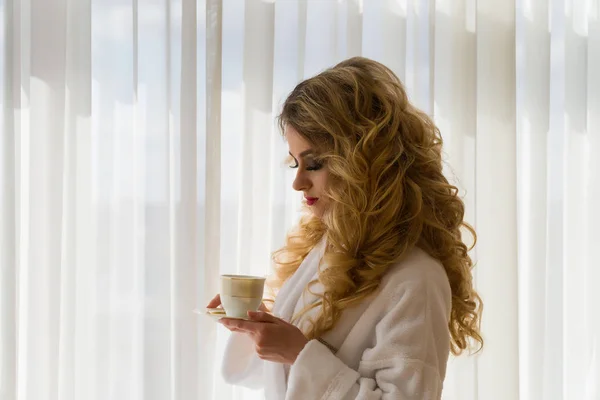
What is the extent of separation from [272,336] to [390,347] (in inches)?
10.0

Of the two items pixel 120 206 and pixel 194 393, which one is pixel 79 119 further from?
pixel 194 393

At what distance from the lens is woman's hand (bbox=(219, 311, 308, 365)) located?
1437mm

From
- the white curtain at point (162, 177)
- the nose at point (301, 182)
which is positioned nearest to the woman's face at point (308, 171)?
the nose at point (301, 182)

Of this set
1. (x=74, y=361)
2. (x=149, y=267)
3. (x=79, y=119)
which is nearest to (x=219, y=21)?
(x=79, y=119)

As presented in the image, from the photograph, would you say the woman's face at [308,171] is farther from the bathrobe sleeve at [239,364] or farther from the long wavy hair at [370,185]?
the bathrobe sleeve at [239,364]

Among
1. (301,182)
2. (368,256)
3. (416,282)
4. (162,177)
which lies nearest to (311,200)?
(301,182)

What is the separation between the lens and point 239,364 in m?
1.76

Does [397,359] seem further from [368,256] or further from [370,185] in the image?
[370,185]

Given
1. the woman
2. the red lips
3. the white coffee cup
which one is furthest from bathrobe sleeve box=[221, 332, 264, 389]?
the red lips

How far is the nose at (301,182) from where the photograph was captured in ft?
5.03

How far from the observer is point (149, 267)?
76.9 inches

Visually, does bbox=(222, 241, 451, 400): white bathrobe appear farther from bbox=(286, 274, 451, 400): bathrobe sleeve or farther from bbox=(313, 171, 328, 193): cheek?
bbox=(313, 171, 328, 193): cheek

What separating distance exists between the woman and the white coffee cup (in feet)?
0.10

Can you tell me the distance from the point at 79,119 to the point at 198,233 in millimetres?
484
